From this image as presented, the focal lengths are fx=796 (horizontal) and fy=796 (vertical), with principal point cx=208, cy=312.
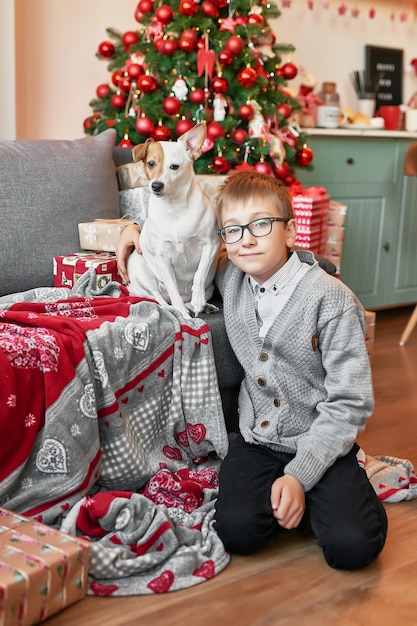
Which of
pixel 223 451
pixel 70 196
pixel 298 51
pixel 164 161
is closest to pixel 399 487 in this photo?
pixel 223 451

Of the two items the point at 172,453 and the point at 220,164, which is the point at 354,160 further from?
the point at 172,453

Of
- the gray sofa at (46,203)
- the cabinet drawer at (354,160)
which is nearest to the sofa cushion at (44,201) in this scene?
the gray sofa at (46,203)

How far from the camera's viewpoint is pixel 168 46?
9.94 ft

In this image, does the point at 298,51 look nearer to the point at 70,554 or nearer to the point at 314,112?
the point at 314,112

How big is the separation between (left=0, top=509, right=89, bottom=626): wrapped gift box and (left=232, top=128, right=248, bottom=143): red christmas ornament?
6.55 feet

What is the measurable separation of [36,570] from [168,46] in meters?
2.23

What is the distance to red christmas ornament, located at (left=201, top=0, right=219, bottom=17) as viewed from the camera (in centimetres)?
303

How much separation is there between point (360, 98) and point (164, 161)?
2619 millimetres

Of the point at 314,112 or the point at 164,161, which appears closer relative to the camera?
the point at 164,161

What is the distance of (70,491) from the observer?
66.3 inches

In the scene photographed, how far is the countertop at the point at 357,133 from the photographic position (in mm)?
3725

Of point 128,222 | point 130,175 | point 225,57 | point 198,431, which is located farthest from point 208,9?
point 198,431

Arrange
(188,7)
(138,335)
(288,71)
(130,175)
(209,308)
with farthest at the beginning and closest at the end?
(288,71) → (188,7) → (130,175) → (209,308) → (138,335)

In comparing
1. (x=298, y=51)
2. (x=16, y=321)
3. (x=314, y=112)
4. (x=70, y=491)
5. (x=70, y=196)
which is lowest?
(x=70, y=491)
